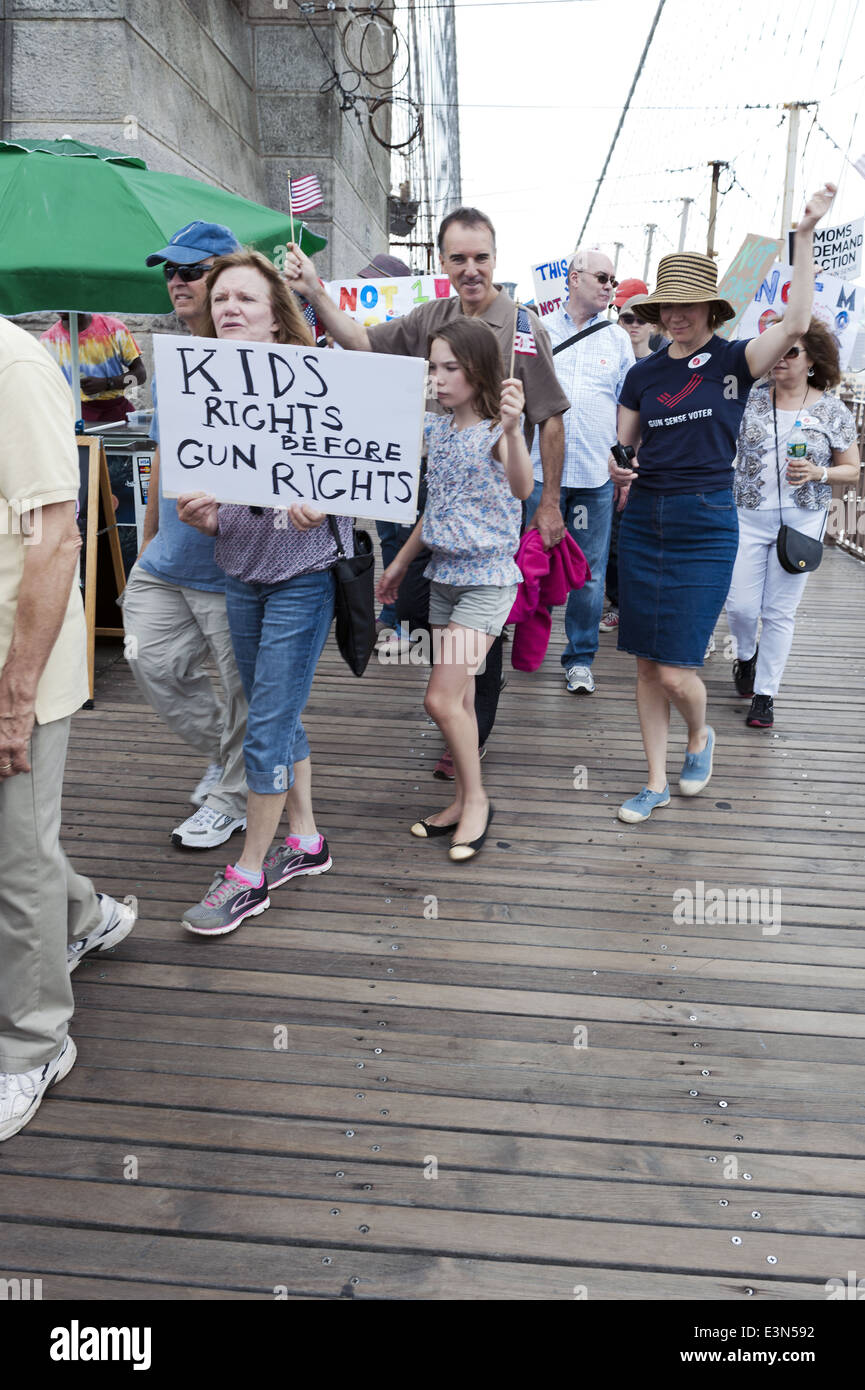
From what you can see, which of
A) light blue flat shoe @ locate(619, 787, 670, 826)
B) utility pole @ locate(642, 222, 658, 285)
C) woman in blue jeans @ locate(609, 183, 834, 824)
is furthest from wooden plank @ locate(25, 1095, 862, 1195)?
utility pole @ locate(642, 222, 658, 285)

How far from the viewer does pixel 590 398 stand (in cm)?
535

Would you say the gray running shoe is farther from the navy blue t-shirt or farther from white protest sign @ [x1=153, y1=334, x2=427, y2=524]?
the navy blue t-shirt

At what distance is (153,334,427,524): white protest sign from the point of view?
288 centimetres

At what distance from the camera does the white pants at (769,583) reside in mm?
4984


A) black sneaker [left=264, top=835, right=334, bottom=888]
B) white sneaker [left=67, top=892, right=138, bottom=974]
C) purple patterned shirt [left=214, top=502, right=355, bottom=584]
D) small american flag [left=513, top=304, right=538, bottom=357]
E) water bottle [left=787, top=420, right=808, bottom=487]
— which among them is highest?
small american flag [left=513, top=304, right=538, bottom=357]

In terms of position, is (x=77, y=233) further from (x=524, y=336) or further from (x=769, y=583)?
(x=769, y=583)

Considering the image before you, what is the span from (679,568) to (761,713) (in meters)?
1.54

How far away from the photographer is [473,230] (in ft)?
11.7

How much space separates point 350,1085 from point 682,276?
2712 millimetres

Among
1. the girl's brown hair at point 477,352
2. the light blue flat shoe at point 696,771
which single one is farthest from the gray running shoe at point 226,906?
the light blue flat shoe at point 696,771

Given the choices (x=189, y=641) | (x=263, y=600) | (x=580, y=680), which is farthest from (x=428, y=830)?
(x=580, y=680)

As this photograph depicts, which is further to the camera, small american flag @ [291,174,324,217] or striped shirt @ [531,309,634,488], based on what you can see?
striped shirt @ [531,309,634,488]

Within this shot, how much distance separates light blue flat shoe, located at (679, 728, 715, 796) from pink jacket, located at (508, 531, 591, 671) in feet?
2.41

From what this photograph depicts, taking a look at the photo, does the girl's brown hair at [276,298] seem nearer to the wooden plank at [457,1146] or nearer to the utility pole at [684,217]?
the wooden plank at [457,1146]
